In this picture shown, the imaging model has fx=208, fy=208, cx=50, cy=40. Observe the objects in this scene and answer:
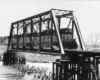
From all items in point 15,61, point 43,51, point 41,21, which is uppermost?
point 41,21

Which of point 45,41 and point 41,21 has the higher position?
point 41,21

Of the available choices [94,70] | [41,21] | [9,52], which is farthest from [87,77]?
A: [9,52]

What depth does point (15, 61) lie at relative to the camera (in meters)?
54.8

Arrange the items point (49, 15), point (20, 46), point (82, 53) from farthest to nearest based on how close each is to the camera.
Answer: point (20, 46) → point (49, 15) → point (82, 53)

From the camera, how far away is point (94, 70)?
75.9 ft

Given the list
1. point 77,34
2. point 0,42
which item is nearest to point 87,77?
point 77,34

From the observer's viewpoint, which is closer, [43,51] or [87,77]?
[87,77]

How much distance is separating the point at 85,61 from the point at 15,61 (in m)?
33.4

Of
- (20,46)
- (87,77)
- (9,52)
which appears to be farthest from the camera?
(9,52)

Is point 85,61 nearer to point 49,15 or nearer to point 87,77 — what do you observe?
point 87,77

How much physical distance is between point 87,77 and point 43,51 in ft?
27.4

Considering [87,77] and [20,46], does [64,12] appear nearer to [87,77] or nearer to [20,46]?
[87,77]

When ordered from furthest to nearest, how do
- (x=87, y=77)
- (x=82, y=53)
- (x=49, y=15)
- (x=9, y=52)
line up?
A: 1. (x=9, y=52)
2. (x=49, y=15)
3. (x=87, y=77)
4. (x=82, y=53)

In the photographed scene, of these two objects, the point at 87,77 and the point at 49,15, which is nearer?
the point at 87,77
